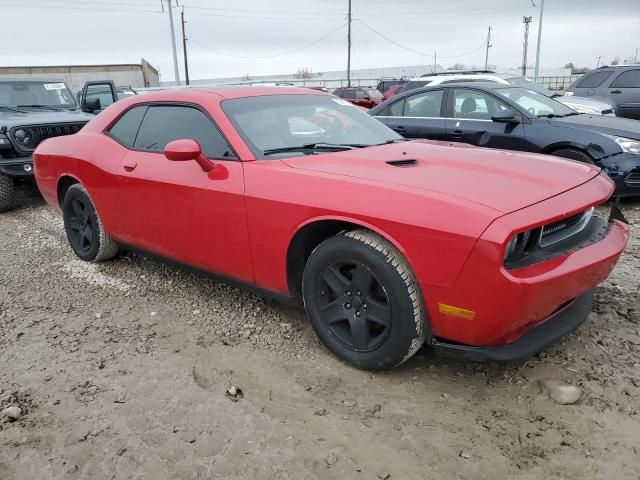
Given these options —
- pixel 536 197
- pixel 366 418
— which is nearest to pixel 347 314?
pixel 366 418

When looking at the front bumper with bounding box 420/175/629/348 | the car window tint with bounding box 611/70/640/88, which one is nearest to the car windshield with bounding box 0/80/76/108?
the front bumper with bounding box 420/175/629/348

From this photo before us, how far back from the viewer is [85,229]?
179 inches

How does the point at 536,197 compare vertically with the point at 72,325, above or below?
above

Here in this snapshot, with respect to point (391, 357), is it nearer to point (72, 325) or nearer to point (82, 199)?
point (72, 325)

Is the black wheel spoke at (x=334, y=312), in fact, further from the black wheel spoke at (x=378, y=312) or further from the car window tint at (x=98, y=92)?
the car window tint at (x=98, y=92)

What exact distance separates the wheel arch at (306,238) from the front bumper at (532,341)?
691 mm

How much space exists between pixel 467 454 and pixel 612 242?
1.37 m

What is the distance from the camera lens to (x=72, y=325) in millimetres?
3467

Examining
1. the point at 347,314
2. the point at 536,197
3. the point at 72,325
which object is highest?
the point at 536,197

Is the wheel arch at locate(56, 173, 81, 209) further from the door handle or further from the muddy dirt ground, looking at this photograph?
the muddy dirt ground

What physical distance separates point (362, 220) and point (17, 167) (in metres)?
5.88

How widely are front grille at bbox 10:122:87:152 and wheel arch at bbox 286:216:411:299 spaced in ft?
17.8

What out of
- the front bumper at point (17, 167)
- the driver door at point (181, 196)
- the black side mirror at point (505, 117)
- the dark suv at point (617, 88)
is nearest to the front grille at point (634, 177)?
the black side mirror at point (505, 117)

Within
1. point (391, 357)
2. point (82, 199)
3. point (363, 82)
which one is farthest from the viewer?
point (363, 82)
